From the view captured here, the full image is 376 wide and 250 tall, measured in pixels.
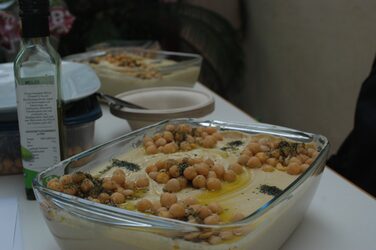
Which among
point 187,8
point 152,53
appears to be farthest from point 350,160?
point 187,8

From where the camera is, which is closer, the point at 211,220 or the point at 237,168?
the point at 211,220

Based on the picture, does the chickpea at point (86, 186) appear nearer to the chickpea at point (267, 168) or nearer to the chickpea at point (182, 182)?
the chickpea at point (182, 182)

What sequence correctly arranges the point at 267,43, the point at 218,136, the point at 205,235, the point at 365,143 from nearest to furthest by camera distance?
1. the point at 205,235
2. the point at 218,136
3. the point at 365,143
4. the point at 267,43

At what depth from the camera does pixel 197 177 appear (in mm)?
659

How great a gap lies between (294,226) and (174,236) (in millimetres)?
227

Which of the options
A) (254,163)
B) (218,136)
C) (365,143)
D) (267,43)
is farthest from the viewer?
(267,43)

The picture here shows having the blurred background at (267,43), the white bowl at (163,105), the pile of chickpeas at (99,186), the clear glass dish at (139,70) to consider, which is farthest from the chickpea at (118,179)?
the blurred background at (267,43)

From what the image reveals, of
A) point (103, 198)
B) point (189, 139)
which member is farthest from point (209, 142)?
point (103, 198)

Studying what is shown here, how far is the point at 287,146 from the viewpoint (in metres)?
0.75

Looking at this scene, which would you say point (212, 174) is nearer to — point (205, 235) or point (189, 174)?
point (189, 174)

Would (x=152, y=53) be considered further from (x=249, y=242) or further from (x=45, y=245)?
(x=249, y=242)

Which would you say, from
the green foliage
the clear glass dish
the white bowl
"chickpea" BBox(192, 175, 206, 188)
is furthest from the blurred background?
"chickpea" BBox(192, 175, 206, 188)

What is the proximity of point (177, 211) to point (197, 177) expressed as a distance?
106 mm

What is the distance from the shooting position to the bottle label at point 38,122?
74cm
